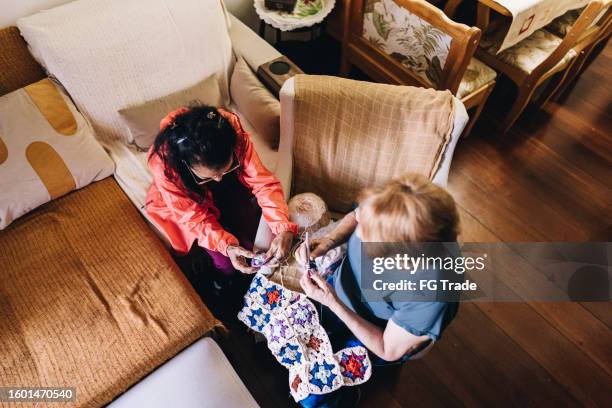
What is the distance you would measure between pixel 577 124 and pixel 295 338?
7.25 feet

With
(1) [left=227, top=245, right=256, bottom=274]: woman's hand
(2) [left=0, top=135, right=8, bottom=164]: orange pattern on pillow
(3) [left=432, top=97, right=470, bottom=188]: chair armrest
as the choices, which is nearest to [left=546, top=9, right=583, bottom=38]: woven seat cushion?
(3) [left=432, top=97, right=470, bottom=188]: chair armrest

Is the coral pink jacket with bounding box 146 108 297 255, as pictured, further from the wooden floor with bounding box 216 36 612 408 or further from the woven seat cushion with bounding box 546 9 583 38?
the woven seat cushion with bounding box 546 9 583 38

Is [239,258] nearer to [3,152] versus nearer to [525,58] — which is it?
[3,152]

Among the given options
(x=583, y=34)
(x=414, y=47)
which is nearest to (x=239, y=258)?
(x=414, y=47)

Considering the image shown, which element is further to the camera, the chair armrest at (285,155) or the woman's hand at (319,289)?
the chair armrest at (285,155)

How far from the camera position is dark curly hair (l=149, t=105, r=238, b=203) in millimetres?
1037

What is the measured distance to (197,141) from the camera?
3.39 ft

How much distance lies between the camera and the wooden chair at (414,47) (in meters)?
1.47

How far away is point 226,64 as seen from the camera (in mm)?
1755

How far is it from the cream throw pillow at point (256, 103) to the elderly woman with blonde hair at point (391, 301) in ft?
1.80

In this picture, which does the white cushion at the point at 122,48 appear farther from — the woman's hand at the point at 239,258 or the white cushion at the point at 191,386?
the white cushion at the point at 191,386

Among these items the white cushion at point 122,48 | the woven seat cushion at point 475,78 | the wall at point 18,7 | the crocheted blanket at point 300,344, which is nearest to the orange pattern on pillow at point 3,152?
the white cushion at point 122,48

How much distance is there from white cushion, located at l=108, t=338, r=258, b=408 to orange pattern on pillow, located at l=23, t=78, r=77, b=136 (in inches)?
36.9

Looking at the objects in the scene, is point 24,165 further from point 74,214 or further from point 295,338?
point 295,338
